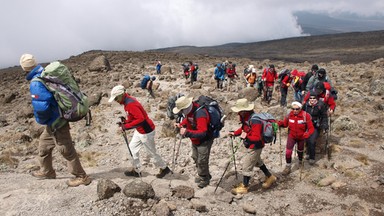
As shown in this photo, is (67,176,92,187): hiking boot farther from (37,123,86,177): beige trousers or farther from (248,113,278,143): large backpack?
(248,113,278,143): large backpack

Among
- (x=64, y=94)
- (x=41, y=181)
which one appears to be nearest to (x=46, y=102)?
(x=64, y=94)

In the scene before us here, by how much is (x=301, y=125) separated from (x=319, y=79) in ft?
→ 8.57

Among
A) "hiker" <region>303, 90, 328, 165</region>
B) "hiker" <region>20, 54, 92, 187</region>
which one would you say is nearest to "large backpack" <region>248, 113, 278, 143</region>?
"hiker" <region>303, 90, 328, 165</region>

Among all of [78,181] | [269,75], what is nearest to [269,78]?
[269,75]

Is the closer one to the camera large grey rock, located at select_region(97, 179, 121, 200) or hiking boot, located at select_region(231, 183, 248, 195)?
large grey rock, located at select_region(97, 179, 121, 200)

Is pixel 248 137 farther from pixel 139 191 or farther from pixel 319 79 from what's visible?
pixel 319 79

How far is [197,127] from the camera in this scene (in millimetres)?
6117

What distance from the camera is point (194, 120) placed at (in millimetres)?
6234

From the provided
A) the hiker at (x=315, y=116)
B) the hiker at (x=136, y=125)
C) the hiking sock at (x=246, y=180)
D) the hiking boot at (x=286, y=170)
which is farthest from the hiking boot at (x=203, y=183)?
the hiker at (x=315, y=116)

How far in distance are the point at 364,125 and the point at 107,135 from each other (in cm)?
956

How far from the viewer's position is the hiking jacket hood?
555 cm

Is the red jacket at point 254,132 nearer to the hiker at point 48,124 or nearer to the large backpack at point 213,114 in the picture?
the large backpack at point 213,114

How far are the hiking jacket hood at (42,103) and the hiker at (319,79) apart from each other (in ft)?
22.0

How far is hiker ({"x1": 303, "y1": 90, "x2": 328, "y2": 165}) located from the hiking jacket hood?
574cm
